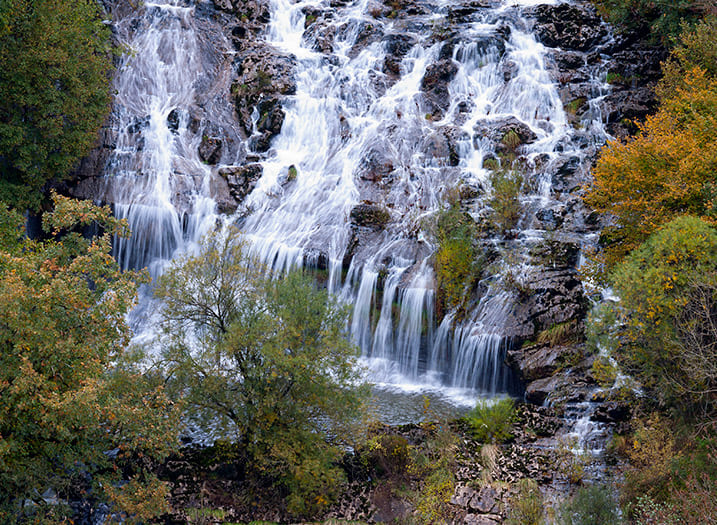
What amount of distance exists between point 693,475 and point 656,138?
11.4 metres

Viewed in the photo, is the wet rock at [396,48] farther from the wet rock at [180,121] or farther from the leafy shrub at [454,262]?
the leafy shrub at [454,262]

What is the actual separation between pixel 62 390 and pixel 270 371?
4.99 meters

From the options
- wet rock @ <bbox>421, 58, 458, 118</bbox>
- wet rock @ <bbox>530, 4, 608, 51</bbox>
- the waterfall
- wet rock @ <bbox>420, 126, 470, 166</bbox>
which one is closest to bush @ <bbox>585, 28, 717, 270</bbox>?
the waterfall

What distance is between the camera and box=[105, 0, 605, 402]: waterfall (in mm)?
24125

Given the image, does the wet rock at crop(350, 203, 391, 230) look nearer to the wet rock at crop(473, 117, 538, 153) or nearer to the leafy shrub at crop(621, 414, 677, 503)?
the wet rock at crop(473, 117, 538, 153)

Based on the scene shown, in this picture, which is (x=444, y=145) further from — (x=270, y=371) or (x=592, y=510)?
(x=592, y=510)

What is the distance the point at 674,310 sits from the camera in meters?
14.6

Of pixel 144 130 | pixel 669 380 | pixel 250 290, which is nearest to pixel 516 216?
pixel 669 380

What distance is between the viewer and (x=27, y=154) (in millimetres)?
26469

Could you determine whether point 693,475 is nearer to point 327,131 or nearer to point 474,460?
point 474,460

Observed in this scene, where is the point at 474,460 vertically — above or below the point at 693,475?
below

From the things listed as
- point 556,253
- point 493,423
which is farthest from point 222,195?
point 493,423

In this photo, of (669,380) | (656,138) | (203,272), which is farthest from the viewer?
(656,138)

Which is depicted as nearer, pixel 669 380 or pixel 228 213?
pixel 669 380
